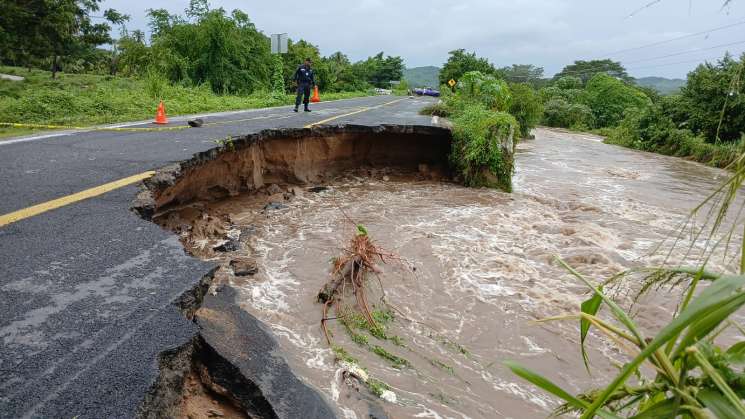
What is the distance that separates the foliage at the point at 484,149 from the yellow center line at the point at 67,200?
23.9ft

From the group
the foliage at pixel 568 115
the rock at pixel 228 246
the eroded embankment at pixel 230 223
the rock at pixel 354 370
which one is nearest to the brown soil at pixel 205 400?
the eroded embankment at pixel 230 223

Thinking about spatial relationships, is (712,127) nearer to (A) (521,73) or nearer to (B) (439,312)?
(B) (439,312)

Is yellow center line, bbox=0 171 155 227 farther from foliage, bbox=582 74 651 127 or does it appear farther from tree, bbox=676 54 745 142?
foliage, bbox=582 74 651 127

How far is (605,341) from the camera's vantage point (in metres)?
4.51

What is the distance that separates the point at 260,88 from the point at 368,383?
71.2 feet

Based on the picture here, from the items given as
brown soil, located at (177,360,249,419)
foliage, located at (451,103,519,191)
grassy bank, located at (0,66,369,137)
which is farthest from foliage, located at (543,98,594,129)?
brown soil, located at (177,360,249,419)

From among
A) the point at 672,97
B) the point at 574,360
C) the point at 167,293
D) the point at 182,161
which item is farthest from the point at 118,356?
the point at 672,97

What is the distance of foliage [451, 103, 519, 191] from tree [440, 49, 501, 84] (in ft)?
128

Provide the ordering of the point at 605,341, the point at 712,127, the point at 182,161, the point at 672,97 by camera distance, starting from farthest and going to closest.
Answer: the point at 672,97 < the point at 712,127 < the point at 182,161 < the point at 605,341

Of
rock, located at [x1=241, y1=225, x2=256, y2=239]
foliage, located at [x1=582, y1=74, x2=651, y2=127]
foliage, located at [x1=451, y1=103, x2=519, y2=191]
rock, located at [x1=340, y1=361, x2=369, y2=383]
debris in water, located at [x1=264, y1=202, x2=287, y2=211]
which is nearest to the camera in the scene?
rock, located at [x1=340, y1=361, x2=369, y2=383]

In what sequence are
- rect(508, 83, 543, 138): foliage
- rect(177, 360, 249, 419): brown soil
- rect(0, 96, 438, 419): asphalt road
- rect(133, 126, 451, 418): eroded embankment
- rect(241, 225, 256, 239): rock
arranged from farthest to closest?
rect(508, 83, 543, 138): foliage < rect(241, 225, 256, 239): rock < rect(133, 126, 451, 418): eroded embankment < rect(177, 360, 249, 419): brown soil < rect(0, 96, 438, 419): asphalt road

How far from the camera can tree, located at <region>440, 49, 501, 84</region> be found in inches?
1911

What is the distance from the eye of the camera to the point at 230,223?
23.0ft

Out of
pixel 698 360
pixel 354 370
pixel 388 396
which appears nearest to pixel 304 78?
pixel 354 370
